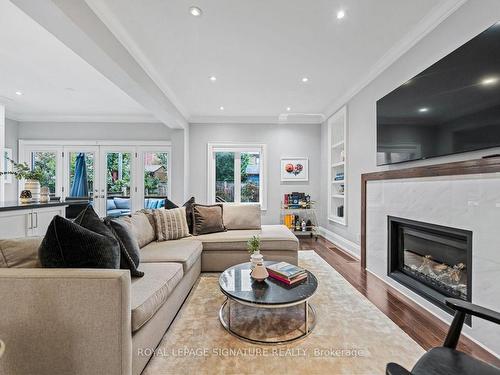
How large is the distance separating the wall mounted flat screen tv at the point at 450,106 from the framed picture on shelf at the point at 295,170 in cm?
276

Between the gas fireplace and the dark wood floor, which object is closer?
the dark wood floor

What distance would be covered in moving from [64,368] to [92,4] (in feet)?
8.42

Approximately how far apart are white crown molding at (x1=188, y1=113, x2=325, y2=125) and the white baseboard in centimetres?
248

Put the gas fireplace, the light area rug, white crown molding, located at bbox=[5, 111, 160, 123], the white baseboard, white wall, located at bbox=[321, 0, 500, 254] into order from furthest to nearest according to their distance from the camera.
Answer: white crown molding, located at bbox=[5, 111, 160, 123]
the white baseboard
the gas fireplace
white wall, located at bbox=[321, 0, 500, 254]
the light area rug

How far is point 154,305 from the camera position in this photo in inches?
60.5

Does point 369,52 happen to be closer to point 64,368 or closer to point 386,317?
point 386,317

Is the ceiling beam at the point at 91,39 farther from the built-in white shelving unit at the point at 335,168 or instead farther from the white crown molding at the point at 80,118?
the built-in white shelving unit at the point at 335,168

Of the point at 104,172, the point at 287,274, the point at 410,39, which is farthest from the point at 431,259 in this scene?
the point at 104,172

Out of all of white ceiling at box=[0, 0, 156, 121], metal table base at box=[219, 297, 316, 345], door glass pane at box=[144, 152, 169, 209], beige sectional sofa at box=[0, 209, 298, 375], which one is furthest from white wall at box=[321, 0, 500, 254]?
white ceiling at box=[0, 0, 156, 121]

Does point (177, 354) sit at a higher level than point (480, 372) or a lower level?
lower

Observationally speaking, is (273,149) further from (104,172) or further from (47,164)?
(47,164)

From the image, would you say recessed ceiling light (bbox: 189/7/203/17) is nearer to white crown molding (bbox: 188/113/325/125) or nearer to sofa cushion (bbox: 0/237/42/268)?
sofa cushion (bbox: 0/237/42/268)

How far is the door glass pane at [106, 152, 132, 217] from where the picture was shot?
5.80 meters

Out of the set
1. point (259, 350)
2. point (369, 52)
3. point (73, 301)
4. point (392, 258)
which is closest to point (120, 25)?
point (73, 301)
